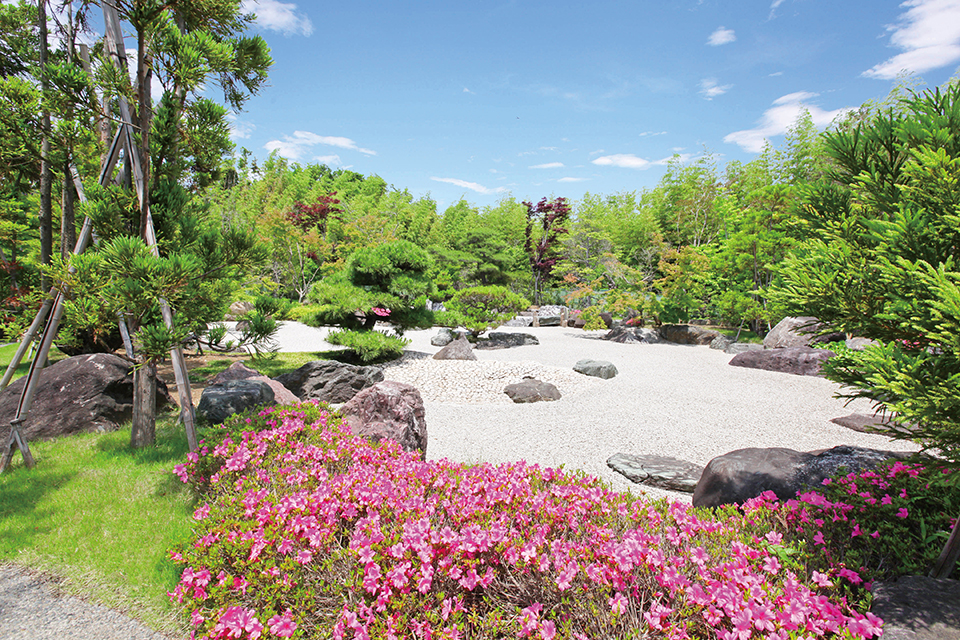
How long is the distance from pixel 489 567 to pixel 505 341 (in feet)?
32.0

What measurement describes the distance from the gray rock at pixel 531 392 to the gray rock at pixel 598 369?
1.38m

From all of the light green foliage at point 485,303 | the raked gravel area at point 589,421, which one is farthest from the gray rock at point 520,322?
the raked gravel area at point 589,421

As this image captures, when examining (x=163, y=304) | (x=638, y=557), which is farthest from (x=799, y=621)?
(x=163, y=304)

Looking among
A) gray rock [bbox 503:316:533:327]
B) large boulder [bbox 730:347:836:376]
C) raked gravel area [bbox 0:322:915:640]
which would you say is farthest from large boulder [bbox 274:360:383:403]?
gray rock [bbox 503:316:533:327]

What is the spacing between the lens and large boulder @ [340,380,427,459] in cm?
366

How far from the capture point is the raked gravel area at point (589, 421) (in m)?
1.96

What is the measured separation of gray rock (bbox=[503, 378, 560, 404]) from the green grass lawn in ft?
14.0

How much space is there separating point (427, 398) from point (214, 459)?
13.0ft

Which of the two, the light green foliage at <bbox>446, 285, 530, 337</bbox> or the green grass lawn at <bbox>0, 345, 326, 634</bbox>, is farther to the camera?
the light green foliage at <bbox>446, 285, 530, 337</bbox>

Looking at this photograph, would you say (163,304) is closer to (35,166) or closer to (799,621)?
(35,166)

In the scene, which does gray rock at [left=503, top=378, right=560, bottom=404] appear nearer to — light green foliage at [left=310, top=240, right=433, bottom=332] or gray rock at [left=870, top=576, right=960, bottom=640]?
light green foliage at [left=310, top=240, right=433, bottom=332]

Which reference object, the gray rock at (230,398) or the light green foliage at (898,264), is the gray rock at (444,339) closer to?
the gray rock at (230,398)

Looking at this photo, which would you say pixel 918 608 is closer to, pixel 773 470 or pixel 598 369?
pixel 773 470

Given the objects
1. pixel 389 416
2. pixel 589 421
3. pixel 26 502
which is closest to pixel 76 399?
pixel 26 502
